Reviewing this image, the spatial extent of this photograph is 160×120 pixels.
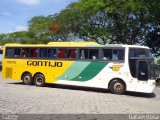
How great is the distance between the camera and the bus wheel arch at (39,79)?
24.8 m

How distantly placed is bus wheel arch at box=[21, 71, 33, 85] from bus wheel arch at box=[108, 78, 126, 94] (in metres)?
5.77

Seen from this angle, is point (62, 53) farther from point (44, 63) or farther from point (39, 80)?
point (39, 80)

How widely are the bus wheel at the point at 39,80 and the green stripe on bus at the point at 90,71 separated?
8.49 ft

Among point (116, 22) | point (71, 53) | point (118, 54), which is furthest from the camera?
point (116, 22)

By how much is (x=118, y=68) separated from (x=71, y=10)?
76.2 ft

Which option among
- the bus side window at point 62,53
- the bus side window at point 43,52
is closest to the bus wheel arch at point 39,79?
the bus side window at point 43,52

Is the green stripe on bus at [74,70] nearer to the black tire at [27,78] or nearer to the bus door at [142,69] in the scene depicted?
the black tire at [27,78]

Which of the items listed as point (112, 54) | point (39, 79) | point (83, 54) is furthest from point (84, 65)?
point (39, 79)

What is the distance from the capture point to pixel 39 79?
24.9 meters

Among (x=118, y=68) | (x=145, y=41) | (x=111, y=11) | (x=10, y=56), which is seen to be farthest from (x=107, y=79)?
(x=145, y=41)

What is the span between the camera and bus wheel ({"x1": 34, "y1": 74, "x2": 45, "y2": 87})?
976 inches

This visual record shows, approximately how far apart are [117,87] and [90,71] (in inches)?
77.7

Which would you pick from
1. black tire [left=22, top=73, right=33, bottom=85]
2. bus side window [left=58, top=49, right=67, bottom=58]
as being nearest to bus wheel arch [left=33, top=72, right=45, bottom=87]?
black tire [left=22, top=73, right=33, bottom=85]

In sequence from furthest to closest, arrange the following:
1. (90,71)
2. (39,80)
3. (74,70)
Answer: (39,80) → (74,70) → (90,71)
